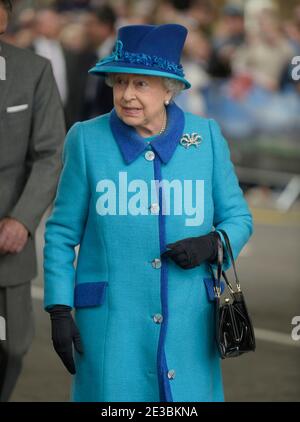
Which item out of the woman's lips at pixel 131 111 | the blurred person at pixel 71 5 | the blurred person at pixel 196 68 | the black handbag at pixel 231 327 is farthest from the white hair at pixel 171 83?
the blurred person at pixel 71 5

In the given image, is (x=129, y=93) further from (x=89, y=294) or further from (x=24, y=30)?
(x=24, y=30)

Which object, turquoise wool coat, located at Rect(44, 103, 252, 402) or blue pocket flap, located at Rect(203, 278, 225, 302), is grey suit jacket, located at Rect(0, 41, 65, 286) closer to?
turquoise wool coat, located at Rect(44, 103, 252, 402)

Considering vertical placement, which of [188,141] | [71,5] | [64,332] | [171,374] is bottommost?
[171,374]

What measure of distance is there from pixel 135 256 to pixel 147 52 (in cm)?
62

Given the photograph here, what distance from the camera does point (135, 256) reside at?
4.36 meters

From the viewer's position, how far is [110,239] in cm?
434

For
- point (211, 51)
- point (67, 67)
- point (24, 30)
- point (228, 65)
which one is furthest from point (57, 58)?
point (228, 65)

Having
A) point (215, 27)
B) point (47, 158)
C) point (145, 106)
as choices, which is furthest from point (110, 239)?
point (215, 27)

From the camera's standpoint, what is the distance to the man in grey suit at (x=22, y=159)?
5238mm

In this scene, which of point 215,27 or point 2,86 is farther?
point 215,27

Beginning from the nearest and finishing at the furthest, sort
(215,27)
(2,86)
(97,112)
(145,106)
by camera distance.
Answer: (145,106) < (2,86) < (97,112) < (215,27)

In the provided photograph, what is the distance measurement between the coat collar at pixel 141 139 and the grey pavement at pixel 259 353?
8.15 feet
